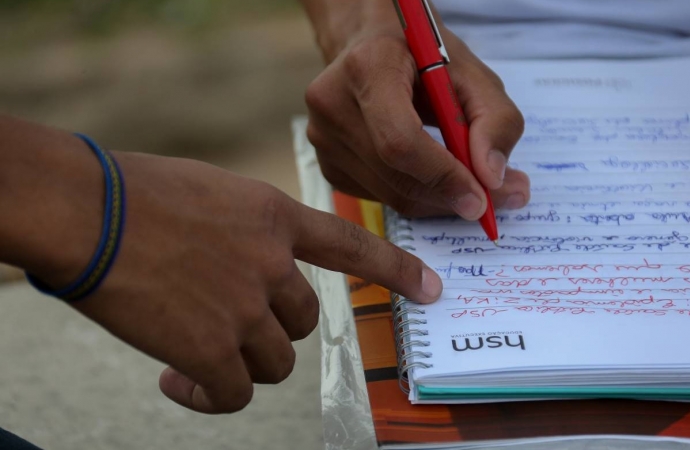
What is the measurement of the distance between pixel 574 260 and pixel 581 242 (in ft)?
0.09

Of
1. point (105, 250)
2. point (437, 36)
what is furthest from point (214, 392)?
point (437, 36)

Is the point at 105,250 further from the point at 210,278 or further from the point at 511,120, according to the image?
the point at 511,120

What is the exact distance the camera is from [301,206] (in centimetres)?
60

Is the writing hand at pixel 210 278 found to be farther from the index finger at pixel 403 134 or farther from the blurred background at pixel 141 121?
the blurred background at pixel 141 121

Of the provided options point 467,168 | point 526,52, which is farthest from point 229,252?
point 526,52

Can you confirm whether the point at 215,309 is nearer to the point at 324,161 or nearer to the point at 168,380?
the point at 168,380

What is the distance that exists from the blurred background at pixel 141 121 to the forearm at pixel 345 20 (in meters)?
0.50

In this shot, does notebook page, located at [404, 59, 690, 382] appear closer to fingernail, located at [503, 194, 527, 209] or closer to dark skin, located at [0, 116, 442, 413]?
fingernail, located at [503, 194, 527, 209]

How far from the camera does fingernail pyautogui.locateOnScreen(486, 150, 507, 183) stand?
712mm

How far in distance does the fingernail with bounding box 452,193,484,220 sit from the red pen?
1cm

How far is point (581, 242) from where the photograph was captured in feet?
2.40

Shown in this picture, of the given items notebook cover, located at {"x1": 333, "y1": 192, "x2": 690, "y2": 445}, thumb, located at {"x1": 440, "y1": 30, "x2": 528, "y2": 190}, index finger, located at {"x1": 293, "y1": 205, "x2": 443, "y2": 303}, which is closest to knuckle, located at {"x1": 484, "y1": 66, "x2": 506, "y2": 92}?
thumb, located at {"x1": 440, "y1": 30, "x2": 528, "y2": 190}

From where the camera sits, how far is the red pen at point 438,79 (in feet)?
2.40

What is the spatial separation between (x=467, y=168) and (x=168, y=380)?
0.32 meters
